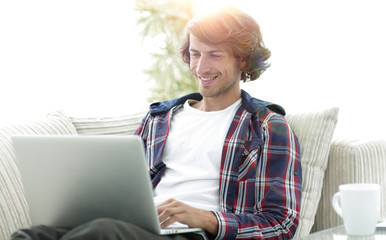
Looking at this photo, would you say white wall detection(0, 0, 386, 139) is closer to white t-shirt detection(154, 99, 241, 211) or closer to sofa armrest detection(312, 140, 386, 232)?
sofa armrest detection(312, 140, 386, 232)

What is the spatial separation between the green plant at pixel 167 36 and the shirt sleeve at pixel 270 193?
4.77ft

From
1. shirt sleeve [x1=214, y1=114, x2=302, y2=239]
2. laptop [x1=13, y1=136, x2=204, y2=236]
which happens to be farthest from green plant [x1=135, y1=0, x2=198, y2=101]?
laptop [x1=13, y1=136, x2=204, y2=236]

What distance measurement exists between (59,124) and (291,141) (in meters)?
0.86

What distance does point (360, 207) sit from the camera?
4.24 feet

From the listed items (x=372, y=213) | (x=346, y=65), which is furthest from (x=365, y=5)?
(x=372, y=213)

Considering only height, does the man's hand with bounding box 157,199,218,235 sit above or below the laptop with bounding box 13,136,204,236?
below

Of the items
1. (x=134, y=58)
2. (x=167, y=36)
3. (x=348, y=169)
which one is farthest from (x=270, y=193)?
(x=134, y=58)

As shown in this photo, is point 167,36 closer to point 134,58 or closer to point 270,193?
point 134,58

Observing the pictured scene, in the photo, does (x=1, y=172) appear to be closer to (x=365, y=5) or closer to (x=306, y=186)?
(x=306, y=186)

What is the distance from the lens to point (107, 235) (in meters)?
1.17

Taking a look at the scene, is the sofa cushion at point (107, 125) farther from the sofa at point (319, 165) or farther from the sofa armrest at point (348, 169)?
the sofa armrest at point (348, 169)

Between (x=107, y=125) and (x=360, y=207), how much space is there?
45.6 inches

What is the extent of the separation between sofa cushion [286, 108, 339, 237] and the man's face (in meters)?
0.27

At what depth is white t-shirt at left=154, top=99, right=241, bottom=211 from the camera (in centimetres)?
177
